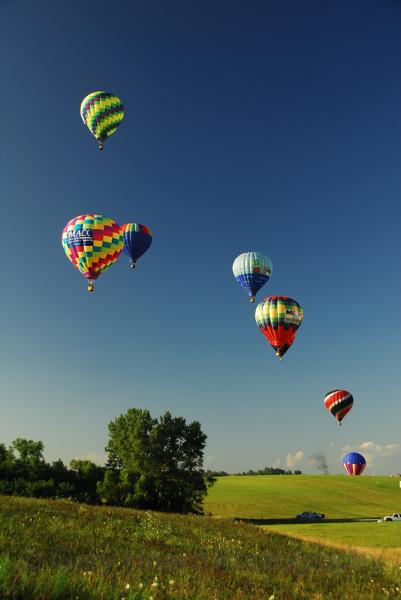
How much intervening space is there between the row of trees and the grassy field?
674 inches

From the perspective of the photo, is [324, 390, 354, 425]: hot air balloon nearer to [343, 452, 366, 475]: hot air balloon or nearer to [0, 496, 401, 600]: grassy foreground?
[343, 452, 366, 475]: hot air balloon

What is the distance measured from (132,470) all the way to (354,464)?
1745 inches

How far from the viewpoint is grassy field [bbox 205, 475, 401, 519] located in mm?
81125

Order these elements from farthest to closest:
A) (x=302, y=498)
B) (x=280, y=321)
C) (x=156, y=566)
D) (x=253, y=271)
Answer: (x=302, y=498) → (x=253, y=271) → (x=280, y=321) → (x=156, y=566)

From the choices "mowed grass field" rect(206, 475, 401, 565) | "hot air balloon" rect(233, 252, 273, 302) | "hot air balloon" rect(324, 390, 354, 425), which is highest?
"hot air balloon" rect(233, 252, 273, 302)

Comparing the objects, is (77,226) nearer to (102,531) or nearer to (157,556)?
(102,531)

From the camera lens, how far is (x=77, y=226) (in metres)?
41.3

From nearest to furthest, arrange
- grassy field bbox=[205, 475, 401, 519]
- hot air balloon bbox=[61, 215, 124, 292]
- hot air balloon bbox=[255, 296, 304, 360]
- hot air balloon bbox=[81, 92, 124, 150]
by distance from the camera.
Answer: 1. hot air balloon bbox=[61, 215, 124, 292]
2. hot air balloon bbox=[81, 92, 124, 150]
3. hot air balloon bbox=[255, 296, 304, 360]
4. grassy field bbox=[205, 475, 401, 519]

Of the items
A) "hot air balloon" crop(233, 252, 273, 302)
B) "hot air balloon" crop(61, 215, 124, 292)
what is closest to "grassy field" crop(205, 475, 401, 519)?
"hot air balloon" crop(233, 252, 273, 302)

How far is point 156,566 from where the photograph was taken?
10102 mm

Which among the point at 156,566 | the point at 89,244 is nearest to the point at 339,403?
the point at 89,244

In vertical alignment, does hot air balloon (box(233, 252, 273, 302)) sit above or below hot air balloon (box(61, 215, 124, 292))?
above

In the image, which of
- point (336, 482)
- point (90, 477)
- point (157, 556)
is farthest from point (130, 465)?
point (336, 482)

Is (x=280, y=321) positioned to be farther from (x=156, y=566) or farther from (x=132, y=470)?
(x=156, y=566)
